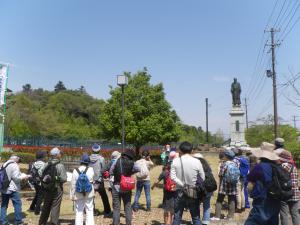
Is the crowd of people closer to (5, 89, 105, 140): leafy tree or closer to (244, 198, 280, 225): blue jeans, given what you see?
(244, 198, 280, 225): blue jeans

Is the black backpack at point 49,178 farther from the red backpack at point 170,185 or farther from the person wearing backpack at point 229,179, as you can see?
the person wearing backpack at point 229,179

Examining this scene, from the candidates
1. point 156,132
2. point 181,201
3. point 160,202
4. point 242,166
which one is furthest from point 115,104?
point 181,201

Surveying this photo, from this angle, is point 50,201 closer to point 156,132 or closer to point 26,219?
point 26,219

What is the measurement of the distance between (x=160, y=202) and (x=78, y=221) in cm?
441

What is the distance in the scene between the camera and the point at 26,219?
30.3ft

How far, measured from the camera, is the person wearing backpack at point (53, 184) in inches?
313

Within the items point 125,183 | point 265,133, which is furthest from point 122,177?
point 265,133

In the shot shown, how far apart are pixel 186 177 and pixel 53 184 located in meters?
3.01

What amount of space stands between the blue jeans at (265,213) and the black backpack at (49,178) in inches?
164

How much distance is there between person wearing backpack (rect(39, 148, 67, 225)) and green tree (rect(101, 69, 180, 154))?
20.6 m

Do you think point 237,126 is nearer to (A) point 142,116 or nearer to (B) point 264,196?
(A) point 142,116

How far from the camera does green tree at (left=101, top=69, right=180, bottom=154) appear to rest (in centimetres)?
2906

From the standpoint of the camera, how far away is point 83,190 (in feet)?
25.2

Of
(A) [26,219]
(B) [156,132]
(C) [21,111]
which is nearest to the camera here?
(A) [26,219]
